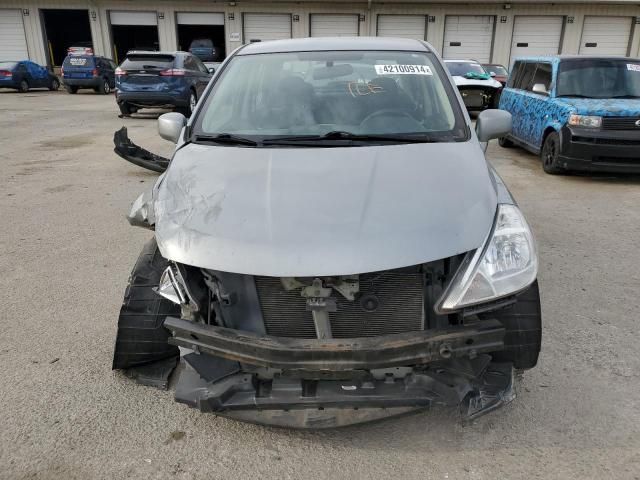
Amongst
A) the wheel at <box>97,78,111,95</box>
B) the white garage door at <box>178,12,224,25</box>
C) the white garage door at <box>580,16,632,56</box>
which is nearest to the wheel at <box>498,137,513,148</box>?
the wheel at <box>97,78,111,95</box>

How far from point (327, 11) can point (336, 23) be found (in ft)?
2.42

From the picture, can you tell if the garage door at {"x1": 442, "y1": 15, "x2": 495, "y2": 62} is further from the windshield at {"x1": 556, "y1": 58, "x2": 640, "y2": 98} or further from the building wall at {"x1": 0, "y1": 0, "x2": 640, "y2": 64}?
the windshield at {"x1": 556, "y1": 58, "x2": 640, "y2": 98}

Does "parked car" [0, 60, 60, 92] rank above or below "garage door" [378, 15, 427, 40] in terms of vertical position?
below

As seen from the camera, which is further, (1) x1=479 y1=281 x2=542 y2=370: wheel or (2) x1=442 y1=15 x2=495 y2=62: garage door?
(2) x1=442 y1=15 x2=495 y2=62: garage door

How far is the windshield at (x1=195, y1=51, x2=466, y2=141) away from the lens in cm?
304

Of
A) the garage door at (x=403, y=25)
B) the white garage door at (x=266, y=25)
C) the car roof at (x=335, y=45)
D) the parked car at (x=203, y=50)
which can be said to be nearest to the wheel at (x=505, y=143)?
the car roof at (x=335, y=45)

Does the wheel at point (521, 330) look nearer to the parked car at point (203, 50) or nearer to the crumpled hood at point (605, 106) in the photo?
the crumpled hood at point (605, 106)

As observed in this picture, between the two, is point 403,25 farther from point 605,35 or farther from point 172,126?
point 172,126

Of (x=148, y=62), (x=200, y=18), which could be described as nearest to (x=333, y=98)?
(x=148, y=62)

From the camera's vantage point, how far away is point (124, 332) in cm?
268

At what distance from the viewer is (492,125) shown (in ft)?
11.4

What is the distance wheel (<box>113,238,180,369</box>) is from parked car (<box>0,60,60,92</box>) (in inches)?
907

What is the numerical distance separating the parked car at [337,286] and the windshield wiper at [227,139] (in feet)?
0.76

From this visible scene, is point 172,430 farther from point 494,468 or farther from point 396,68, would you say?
point 396,68
